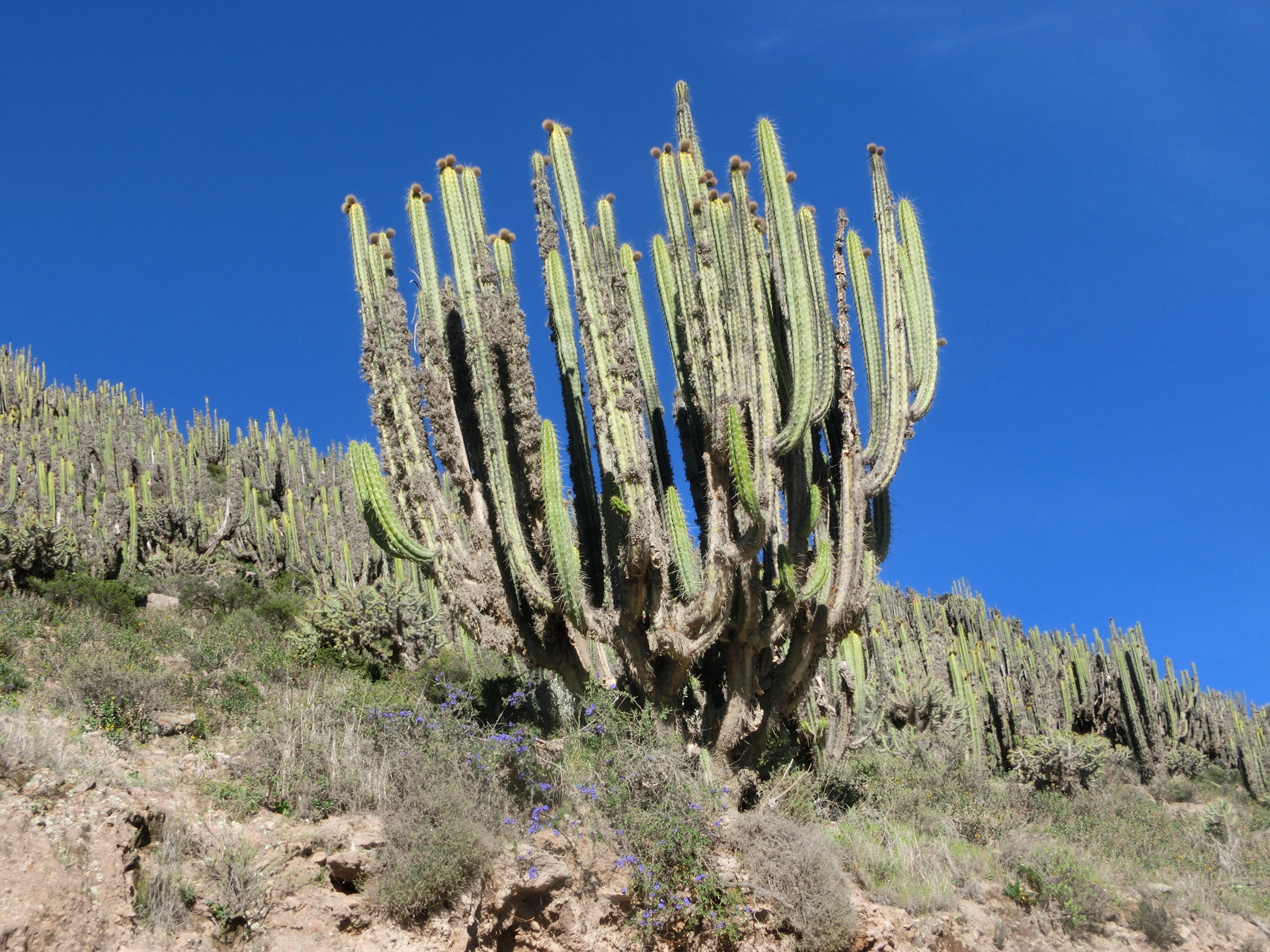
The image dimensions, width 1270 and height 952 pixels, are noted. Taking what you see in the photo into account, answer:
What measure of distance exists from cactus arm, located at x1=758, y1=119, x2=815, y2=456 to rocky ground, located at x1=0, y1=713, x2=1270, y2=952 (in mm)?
3257

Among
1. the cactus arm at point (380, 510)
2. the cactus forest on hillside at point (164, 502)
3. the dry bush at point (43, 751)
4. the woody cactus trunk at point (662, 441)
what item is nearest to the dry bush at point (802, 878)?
the woody cactus trunk at point (662, 441)

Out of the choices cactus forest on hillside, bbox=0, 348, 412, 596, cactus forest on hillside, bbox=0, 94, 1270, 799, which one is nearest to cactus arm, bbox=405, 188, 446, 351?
cactus forest on hillside, bbox=0, 94, 1270, 799

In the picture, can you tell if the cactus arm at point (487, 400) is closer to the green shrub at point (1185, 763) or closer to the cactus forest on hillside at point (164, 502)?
the cactus forest on hillside at point (164, 502)

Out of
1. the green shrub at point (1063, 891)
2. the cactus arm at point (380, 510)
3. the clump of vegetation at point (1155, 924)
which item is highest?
the cactus arm at point (380, 510)

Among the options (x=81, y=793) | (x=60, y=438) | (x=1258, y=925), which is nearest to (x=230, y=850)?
(x=81, y=793)

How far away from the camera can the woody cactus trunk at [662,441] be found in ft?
25.2

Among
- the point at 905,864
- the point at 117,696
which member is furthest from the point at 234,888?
the point at 905,864

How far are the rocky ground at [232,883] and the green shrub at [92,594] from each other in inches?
239

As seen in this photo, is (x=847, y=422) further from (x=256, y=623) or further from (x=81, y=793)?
(x=256, y=623)

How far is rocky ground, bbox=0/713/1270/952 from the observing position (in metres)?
5.06

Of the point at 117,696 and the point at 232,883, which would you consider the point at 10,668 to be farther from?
the point at 232,883

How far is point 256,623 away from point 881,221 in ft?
31.1

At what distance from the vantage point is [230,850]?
224 inches

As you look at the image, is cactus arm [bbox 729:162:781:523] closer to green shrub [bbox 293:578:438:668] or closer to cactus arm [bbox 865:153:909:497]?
cactus arm [bbox 865:153:909:497]
